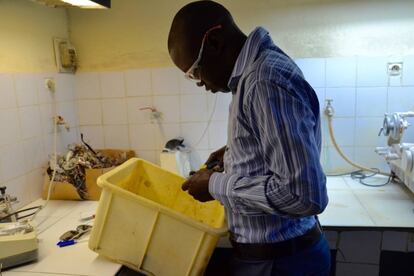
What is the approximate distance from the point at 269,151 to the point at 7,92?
1.39 m

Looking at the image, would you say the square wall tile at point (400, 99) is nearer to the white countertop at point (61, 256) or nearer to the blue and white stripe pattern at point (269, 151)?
the blue and white stripe pattern at point (269, 151)

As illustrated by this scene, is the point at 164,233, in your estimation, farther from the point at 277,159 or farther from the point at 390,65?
the point at 390,65

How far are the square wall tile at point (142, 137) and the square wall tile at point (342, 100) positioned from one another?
109cm

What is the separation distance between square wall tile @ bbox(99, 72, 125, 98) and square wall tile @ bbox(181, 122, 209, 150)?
1.49ft

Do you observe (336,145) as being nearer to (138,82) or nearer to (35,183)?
(138,82)

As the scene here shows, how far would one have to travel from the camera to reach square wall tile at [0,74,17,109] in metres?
1.57

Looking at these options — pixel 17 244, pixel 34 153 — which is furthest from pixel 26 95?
pixel 17 244

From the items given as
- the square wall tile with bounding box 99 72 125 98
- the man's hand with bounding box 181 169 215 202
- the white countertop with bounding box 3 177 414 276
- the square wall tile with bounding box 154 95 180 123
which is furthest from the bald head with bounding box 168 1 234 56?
the square wall tile with bounding box 99 72 125 98

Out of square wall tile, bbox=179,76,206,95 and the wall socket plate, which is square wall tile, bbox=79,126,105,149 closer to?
square wall tile, bbox=179,76,206,95

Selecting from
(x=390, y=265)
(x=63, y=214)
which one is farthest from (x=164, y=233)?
(x=390, y=265)

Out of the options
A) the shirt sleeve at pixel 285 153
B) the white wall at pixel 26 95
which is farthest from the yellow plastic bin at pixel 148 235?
the white wall at pixel 26 95

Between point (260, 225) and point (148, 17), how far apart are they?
62.6 inches

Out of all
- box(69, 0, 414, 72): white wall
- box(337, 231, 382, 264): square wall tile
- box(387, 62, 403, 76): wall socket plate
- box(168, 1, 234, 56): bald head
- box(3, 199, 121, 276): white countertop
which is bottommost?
Result: box(337, 231, 382, 264): square wall tile

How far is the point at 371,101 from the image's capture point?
195 cm
